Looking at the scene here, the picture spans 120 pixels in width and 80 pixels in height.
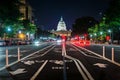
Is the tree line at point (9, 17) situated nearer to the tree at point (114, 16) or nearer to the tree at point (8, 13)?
the tree at point (8, 13)

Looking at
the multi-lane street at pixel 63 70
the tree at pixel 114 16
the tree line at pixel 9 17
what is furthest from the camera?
the tree at pixel 114 16

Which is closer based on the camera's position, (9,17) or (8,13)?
(8,13)

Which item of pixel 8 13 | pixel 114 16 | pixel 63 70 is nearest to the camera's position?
pixel 63 70

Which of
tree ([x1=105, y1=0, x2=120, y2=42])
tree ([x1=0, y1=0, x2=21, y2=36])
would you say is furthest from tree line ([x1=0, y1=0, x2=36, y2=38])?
tree ([x1=105, y1=0, x2=120, y2=42])

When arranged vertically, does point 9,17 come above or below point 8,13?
below

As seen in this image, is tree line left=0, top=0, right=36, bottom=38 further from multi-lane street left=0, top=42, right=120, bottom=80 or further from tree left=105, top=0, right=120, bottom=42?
multi-lane street left=0, top=42, right=120, bottom=80

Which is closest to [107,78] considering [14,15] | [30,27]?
[14,15]

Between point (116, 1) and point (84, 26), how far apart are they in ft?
362

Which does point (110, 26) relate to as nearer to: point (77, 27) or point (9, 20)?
point (9, 20)

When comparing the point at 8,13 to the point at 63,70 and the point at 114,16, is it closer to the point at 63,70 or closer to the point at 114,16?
the point at 114,16

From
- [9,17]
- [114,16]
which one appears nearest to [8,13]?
[9,17]

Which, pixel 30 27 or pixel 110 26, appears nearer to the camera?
pixel 110 26

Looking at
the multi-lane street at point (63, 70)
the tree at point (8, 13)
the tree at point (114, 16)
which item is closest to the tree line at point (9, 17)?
the tree at point (8, 13)

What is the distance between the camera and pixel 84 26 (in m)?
→ 196
